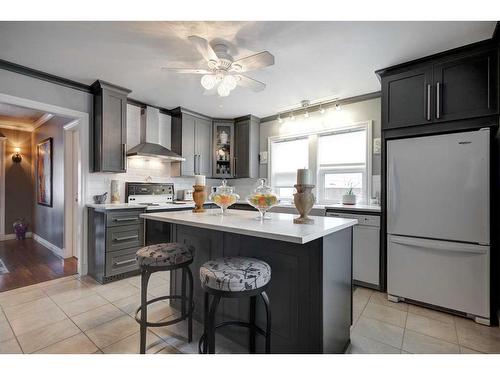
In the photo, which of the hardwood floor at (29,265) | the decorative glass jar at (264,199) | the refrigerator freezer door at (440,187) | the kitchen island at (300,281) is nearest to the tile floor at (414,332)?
the kitchen island at (300,281)

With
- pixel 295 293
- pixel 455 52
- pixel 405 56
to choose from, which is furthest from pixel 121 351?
pixel 455 52

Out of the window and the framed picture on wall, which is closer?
the window

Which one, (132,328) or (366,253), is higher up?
(366,253)

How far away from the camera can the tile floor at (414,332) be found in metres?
1.72

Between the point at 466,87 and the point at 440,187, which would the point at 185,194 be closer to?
the point at 440,187

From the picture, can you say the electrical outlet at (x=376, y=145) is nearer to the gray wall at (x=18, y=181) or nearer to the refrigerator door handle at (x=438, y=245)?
the refrigerator door handle at (x=438, y=245)

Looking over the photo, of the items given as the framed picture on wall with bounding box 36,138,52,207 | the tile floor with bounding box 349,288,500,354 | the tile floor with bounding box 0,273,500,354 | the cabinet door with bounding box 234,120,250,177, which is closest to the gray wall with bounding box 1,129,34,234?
the framed picture on wall with bounding box 36,138,52,207

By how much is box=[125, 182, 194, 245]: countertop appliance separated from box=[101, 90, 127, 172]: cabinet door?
1.56 feet

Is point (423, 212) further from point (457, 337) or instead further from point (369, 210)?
point (457, 337)

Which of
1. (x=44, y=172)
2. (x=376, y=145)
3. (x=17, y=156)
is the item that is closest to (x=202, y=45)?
(x=376, y=145)

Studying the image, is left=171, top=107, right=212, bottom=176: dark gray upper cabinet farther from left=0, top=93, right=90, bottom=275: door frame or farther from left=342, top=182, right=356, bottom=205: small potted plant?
left=342, top=182, right=356, bottom=205: small potted plant

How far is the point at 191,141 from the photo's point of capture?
419cm

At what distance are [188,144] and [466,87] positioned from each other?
3.60m

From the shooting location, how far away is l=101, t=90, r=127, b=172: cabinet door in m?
3.09
